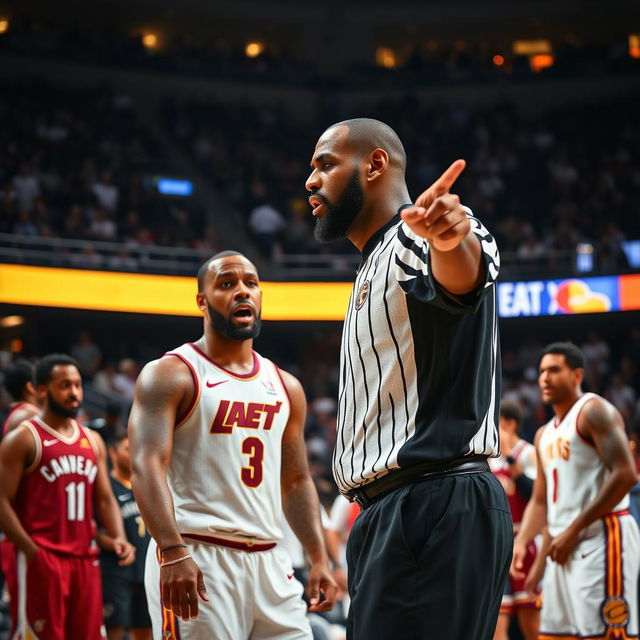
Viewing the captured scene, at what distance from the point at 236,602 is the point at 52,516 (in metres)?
2.10

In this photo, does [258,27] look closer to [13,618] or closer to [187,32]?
[187,32]

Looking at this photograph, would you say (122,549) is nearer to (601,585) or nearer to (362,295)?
(601,585)

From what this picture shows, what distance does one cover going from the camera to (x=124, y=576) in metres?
7.29

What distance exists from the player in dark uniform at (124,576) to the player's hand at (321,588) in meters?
2.47

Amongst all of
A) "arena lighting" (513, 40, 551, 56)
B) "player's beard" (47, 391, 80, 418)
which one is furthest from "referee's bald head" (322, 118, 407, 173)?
"arena lighting" (513, 40, 551, 56)

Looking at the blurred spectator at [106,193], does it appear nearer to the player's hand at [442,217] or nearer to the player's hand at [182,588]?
the player's hand at [182,588]

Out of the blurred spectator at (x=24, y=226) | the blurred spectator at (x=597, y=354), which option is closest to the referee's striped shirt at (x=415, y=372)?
the blurred spectator at (x=24, y=226)

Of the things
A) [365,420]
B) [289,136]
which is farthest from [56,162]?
[365,420]

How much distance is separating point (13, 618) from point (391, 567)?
12.7 feet

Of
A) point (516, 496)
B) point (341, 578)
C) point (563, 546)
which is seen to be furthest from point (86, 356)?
point (563, 546)

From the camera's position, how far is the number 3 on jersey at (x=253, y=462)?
446 centimetres

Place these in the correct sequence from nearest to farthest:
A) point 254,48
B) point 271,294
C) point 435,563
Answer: point 435,563 → point 271,294 → point 254,48

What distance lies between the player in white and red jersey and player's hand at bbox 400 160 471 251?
5210mm

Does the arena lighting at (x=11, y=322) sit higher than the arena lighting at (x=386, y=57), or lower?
lower
